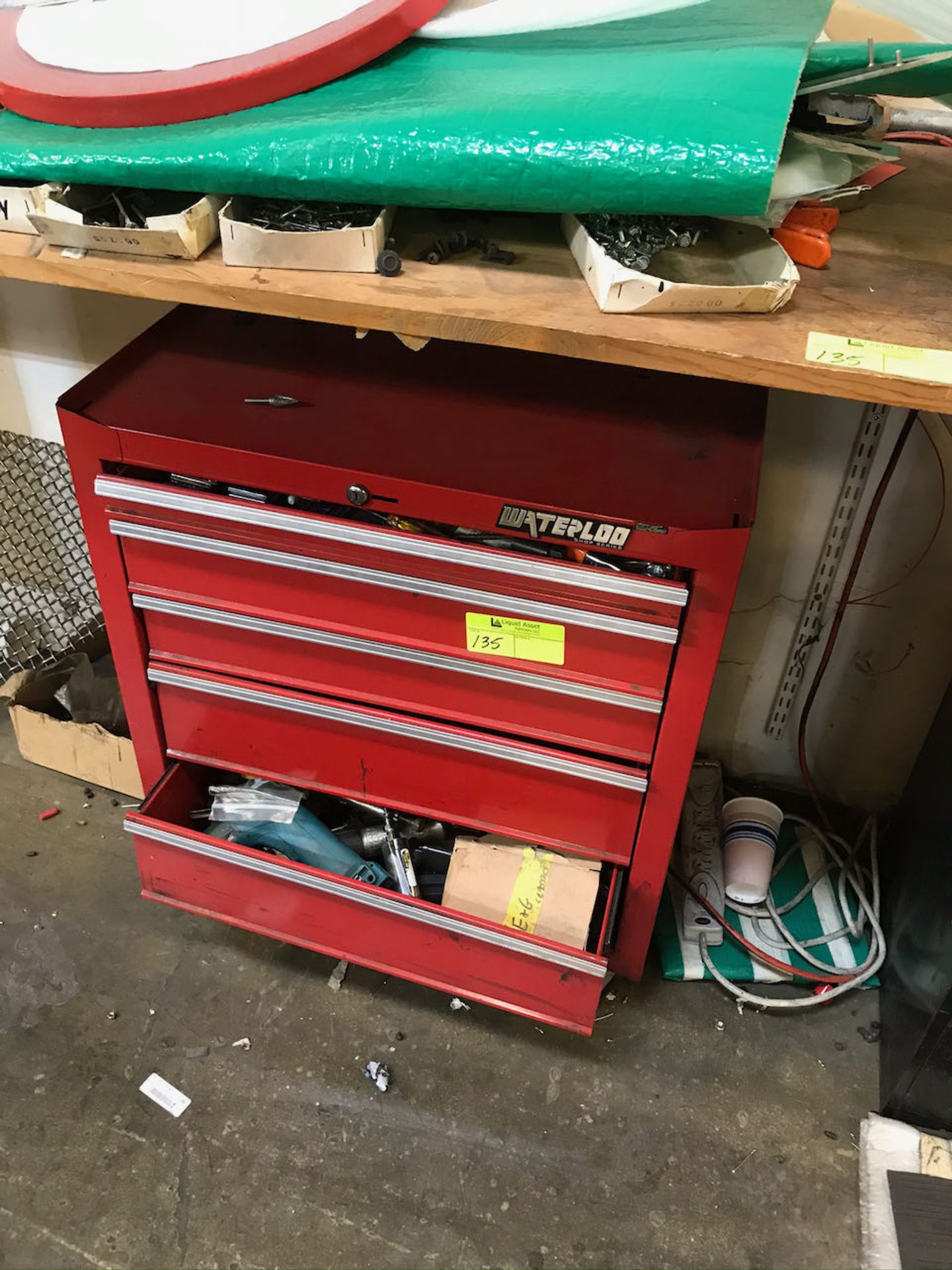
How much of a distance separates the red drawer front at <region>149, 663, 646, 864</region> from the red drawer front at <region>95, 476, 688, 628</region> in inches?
9.1

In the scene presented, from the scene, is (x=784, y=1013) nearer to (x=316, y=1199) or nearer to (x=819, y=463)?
(x=316, y=1199)

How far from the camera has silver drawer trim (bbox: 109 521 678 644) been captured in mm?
967

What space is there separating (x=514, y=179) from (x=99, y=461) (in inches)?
22.7

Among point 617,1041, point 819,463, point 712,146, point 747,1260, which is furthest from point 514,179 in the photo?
point 747,1260

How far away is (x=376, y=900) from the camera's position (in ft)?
3.84

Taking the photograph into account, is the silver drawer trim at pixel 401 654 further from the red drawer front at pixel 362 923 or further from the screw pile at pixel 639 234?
the screw pile at pixel 639 234

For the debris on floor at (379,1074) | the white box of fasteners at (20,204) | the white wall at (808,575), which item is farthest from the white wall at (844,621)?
the white box of fasteners at (20,204)

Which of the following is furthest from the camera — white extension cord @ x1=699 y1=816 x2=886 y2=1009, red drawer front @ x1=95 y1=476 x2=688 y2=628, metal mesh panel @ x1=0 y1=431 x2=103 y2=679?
metal mesh panel @ x1=0 y1=431 x2=103 y2=679

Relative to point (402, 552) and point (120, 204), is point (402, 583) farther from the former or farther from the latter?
point (120, 204)

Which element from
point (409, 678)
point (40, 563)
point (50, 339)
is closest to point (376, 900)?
point (409, 678)

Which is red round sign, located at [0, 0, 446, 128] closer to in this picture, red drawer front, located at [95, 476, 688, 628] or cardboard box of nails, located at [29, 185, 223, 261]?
cardboard box of nails, located at [29, 185, 223, 261]

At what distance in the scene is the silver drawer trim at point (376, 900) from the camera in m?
1.11

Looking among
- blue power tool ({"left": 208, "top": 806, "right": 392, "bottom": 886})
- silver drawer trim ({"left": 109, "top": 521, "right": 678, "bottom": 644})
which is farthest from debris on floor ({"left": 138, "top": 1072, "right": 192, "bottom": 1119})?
silver drawer trim ({"left": 109, "top": 521, "right": 678, "bottom": 644})

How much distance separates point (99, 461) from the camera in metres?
1.05
